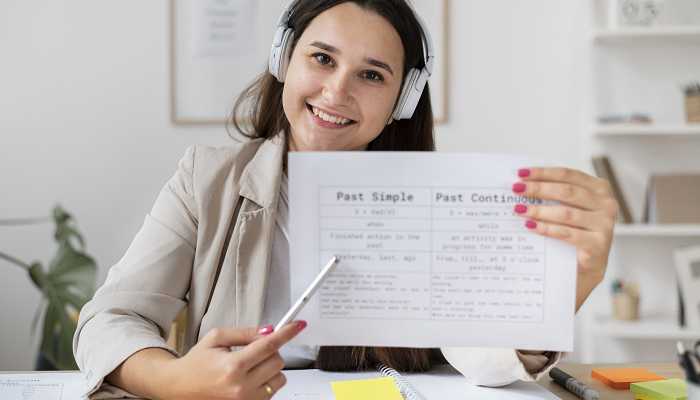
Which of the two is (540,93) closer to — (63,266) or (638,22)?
(638,22)

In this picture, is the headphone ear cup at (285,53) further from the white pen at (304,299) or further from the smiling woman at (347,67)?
the white pen at (304,299)

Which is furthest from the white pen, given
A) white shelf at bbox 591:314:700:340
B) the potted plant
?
white shelf at bbox 591:314:700:340

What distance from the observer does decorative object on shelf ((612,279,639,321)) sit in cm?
262

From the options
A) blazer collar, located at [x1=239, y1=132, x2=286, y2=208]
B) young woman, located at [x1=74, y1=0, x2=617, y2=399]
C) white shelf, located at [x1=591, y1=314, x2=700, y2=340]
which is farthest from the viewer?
white shelf, located at [x1=591, y1=314, x2=700, y2=340]

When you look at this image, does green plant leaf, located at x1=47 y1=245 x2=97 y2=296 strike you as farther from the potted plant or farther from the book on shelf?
the book on shelf

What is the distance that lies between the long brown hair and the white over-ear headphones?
0.01 meters

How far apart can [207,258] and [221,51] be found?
64.1 inches

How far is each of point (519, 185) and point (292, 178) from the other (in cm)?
27

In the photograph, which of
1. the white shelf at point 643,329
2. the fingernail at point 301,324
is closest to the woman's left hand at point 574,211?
the fingernail at point 301,324

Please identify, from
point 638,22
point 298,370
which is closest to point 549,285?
point 298,370

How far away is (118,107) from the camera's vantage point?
9.01 feet

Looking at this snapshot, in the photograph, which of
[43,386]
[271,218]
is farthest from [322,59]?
[43,386]

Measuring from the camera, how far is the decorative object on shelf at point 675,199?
2.62 metres

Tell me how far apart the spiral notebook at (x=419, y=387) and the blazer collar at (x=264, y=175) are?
29 cm
